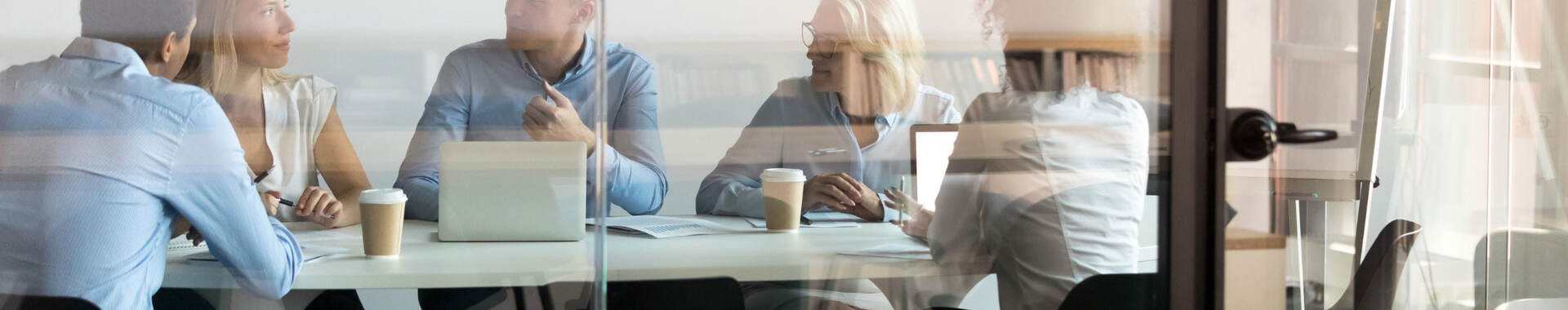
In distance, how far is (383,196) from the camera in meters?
1.39

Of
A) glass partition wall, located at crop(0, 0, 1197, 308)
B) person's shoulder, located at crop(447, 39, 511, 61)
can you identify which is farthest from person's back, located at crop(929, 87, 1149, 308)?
person's shoulder, located at crop(447, 39, 511, 61)

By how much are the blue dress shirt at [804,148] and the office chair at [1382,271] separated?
29.3 inches

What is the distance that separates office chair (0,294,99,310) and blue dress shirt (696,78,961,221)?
0.77 m

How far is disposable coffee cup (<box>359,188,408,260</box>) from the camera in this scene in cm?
137

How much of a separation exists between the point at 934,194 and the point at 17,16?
46.3 inches

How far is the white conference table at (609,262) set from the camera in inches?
55.5

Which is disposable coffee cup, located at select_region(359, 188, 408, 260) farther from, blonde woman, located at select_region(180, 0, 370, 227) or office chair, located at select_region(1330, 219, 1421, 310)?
office chair, located at select_region(1330, 219, 1421, 310)

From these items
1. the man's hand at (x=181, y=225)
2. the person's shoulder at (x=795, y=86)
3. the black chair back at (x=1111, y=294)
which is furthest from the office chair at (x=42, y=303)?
the black chair back at (x=1111, y=294)

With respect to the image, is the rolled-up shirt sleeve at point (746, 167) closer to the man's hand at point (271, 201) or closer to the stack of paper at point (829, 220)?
the stack of paper at point (829, 220)

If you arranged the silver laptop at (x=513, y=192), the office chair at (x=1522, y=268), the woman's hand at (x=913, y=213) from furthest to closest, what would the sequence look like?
the office chair at (x=1522, y=268), the woman's hand at (x=913, y=213), the silver laptop at (x=513, y=192)

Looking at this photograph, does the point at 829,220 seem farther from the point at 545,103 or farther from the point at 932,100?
the point at 545,103

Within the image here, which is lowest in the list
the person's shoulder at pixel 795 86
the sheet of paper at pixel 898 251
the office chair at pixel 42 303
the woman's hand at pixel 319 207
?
the office chair at pixel 42 303

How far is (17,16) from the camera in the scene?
133 centimetres

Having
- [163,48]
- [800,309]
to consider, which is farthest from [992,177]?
[163,48]
